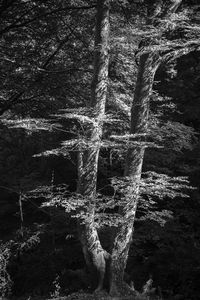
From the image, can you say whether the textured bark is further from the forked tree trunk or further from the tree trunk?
the forked tree trunk

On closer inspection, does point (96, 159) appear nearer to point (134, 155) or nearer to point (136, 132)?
point (134, 155)

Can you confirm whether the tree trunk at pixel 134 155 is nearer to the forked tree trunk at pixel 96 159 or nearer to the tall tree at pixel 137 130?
the tall tree at pixel 137 130

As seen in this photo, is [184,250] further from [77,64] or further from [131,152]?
[77,64]

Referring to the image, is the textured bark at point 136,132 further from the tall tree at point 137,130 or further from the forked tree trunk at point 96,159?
the forked tree trunk at point 96,159

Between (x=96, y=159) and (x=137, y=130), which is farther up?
(x=137, y=130)

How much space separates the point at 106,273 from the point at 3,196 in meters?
7.94

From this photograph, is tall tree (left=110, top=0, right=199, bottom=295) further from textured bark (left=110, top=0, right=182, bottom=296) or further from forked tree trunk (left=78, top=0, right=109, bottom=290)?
forked tree trunk (left=78, top=0, right=109, bottom=290)

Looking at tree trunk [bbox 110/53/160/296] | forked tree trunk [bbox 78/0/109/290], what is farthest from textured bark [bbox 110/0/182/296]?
forked tree trunk [bbox 78/0/109/290]

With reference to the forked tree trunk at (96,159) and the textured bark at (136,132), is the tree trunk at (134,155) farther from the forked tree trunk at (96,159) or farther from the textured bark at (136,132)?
the forked tree trunk at (96,159)

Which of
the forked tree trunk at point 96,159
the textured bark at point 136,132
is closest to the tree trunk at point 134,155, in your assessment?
the textured bark at point 136,132

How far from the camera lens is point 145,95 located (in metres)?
8.66

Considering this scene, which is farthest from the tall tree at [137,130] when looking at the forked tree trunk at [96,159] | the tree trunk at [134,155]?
the forked tree trunk at [96,159]

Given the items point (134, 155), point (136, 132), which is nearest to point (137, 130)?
point (136, 132)

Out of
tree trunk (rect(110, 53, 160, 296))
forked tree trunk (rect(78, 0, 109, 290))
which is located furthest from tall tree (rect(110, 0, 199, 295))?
forked tree trunk (rect(78, 0, 109, 290))
